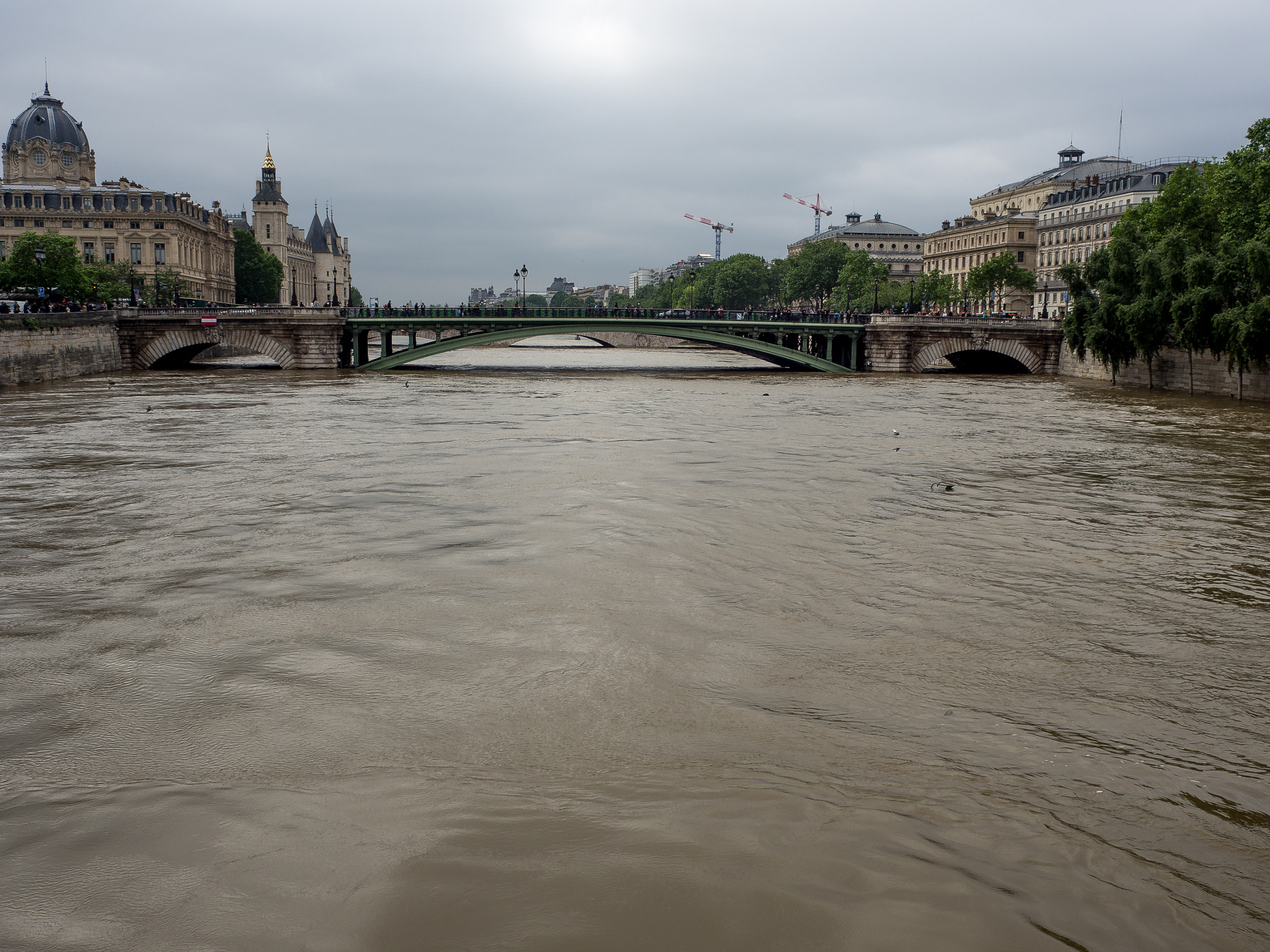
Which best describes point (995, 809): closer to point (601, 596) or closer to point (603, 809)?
point (603, 809)

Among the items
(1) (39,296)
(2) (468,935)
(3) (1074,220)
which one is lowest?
(2) (468,935)

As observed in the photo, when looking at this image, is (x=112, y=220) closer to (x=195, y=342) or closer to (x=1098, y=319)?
(x=195, y=342)

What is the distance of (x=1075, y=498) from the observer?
18625 mm

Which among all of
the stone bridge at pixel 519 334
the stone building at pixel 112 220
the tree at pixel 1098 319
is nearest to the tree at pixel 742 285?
the stone building at pixel 112 220

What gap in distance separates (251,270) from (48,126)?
25361 millimetres

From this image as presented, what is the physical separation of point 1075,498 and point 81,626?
15.3 metres

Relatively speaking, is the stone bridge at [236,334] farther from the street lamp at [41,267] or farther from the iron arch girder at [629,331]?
the street lamp at [41,267]

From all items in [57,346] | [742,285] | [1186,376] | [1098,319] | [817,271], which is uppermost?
[817,271]

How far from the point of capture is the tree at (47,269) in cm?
7106

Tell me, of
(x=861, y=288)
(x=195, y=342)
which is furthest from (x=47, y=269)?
(x=861, y=288)

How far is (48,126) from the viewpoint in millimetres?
114812

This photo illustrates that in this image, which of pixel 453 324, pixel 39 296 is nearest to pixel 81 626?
pixel 453 324

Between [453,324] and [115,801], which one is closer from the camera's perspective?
[115,801]

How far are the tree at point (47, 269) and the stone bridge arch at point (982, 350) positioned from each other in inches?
2125
